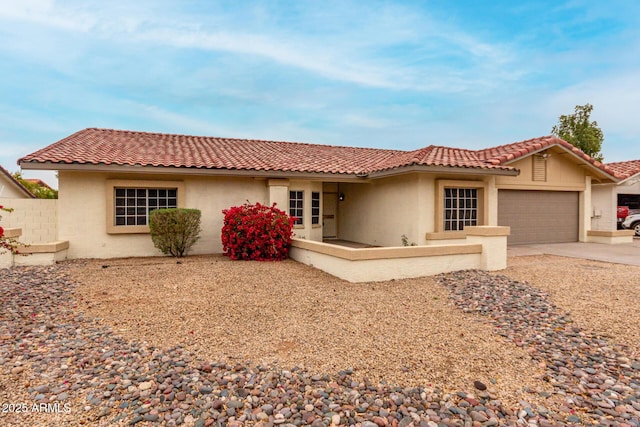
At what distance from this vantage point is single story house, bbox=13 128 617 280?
1109 centimetres

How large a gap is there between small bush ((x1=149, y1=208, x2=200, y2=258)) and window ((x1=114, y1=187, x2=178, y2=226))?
36.0 inches

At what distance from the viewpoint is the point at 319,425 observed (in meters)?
3.06

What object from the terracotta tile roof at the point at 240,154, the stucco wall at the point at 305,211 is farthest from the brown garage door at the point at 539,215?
the stucco wall at the point at 305,211

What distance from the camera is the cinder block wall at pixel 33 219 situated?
35.9 feet

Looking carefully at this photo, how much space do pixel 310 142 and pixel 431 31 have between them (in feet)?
27.5

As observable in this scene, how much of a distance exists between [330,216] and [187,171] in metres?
7.51

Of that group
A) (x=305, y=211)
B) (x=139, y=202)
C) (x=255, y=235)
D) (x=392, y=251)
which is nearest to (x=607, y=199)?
(x=305, y=211)

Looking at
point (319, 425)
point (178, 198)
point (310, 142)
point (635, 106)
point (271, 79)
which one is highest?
point (271, 79)

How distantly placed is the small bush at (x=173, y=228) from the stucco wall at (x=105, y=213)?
0.78 m

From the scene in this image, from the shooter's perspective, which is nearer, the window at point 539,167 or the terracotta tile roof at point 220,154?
the terracotta tile roof at point 220,154

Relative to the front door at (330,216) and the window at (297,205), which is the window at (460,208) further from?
the front door at (330,216)

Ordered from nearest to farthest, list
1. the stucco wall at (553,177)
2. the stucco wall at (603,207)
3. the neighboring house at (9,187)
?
the stucco wall at (553,177)
the stucco wall at (603,207)
the neighboring house at (9,187)

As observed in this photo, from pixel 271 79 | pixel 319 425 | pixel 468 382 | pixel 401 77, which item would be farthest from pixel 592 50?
pixel 319 425

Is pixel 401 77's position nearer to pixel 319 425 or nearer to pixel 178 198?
pixel 178 198
